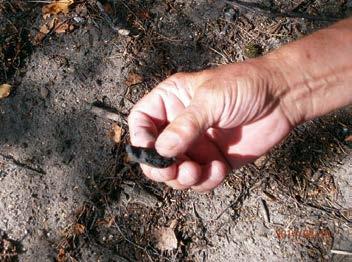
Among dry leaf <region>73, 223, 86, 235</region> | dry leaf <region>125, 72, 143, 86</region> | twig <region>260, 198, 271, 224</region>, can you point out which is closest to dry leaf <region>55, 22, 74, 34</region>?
dry leaf <region>125, 72, 143, 86</region>

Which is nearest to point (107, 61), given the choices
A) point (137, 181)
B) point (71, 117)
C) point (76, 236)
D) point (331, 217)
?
point (71, 117)

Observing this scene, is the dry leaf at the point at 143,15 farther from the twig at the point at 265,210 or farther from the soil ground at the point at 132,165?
the twig at the point at 265,210

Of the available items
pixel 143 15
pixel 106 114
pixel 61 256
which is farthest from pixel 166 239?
pixel 143 15

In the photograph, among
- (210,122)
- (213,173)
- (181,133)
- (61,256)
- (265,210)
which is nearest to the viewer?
(181,133)

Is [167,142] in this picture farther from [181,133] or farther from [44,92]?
[44,92]

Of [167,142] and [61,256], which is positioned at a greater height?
[167,142]

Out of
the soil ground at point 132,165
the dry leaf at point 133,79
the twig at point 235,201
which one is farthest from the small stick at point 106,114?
the twig at point 235,201
